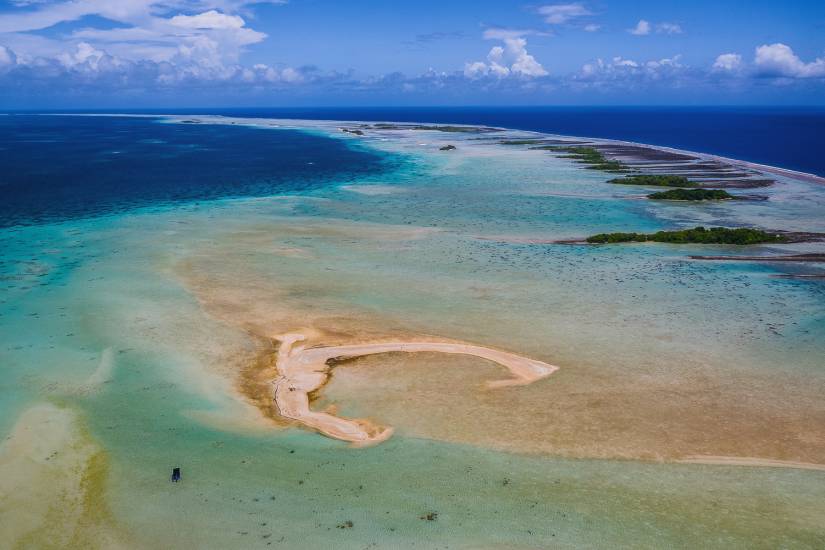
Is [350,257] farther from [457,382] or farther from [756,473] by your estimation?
[756,473]

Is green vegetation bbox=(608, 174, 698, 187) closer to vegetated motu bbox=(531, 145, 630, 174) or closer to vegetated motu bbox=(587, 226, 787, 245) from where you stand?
vegetated motu bbox=(531, 145, 630, 174)

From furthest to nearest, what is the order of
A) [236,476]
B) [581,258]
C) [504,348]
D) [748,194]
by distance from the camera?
[748,194], [581,258], [504,348], [236,476]

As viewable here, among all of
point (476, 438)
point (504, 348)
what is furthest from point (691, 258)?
point (476, 438)

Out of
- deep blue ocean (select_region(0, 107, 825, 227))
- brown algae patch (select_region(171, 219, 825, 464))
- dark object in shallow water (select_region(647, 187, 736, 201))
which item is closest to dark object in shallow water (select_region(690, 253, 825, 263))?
brown algae patch (select_region(171, 219, 825, 464))

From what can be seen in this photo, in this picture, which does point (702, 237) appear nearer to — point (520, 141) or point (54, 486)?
point (54, 486)

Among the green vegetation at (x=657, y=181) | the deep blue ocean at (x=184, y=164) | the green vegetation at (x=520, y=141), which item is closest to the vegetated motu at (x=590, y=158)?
the green vegetation at (x=657, y=181)

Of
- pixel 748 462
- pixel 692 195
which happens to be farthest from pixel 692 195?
pixel 748 462

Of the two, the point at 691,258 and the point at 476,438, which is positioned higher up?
the point at 691,258
